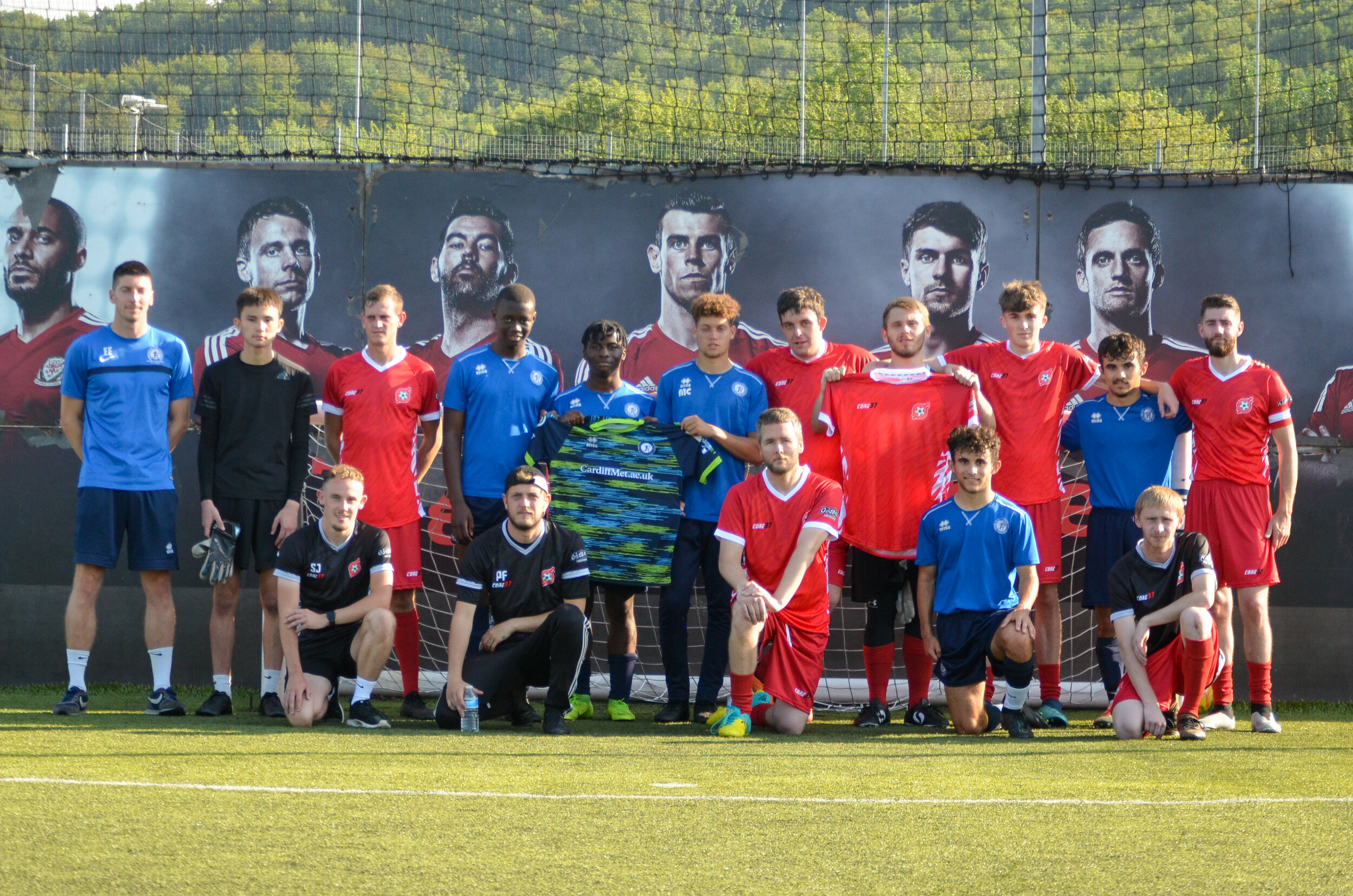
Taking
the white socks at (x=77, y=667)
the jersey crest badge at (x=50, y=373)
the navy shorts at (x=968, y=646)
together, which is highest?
the jersey crest badge at (x=50, y=373)

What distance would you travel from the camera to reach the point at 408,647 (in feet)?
20.3

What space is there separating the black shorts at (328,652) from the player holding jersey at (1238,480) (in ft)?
13.2

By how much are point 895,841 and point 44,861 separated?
2056 millimetres

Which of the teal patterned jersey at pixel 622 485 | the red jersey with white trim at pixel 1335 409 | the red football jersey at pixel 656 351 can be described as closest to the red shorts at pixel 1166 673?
the red jersey with white trim at pixel 1335 409

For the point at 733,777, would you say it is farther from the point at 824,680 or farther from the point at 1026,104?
the point at 1026,104

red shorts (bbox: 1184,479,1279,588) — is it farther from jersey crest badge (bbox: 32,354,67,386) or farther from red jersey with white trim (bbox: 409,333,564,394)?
jersey crest badge (bbox: 32,354,67,386)

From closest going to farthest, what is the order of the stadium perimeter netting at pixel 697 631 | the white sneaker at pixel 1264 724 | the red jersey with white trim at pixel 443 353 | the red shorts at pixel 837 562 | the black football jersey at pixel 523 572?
the black football jersey at pixel 523 572, the white sneaker at pixel 1264 724, the red shorts at pixel 837 562, the stadium perimeter netting at pixel 697 631, the red jersey with white trim at pixel 443 353

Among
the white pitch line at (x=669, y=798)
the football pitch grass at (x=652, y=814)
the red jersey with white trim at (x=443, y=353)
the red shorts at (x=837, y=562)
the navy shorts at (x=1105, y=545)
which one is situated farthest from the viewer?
the red jersey with white trim at (x=443, y=353)

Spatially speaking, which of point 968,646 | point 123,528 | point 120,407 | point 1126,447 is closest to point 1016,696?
point 968,646

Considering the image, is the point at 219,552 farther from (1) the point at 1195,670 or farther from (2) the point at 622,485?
(1) the point at 1195,670

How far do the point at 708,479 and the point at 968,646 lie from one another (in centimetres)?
144

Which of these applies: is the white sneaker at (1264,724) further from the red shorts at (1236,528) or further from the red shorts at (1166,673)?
the red shorts at (1236,528)

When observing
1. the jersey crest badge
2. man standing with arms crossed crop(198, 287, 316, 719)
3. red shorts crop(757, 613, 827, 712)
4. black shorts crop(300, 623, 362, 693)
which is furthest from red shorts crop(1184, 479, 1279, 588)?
the jersey crest badge

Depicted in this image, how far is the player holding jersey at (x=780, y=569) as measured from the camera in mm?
5473
